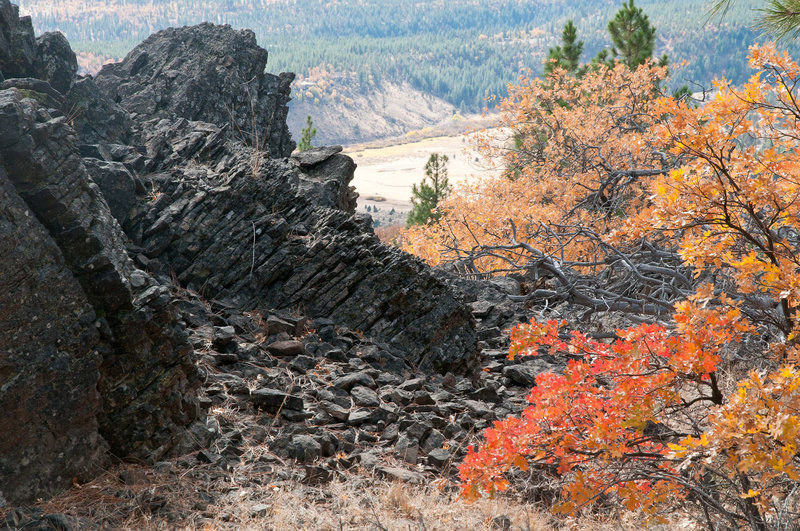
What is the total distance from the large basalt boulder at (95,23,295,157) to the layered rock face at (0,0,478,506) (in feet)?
0.16

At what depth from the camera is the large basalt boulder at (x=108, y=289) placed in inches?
182

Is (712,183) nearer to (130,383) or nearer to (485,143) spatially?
(130,383)

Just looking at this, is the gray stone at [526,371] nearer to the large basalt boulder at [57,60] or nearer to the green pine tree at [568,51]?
the large basalt boulder at [57,60]

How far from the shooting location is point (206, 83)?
42.7ft

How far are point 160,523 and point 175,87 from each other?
34.3 feet

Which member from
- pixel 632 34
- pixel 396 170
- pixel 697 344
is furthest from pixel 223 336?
pixel 396 170

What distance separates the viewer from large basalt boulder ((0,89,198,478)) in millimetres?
4613

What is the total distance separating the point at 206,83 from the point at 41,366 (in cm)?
1004

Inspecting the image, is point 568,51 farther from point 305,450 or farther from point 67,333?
Answer: point 67,333

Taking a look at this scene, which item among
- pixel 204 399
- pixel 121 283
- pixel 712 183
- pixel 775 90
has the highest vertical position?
pixel 775 90

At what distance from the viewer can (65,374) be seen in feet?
14.5

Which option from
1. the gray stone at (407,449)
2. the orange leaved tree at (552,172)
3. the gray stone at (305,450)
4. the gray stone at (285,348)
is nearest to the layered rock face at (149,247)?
the gray stone at (305,450)

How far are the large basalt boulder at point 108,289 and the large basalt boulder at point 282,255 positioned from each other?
2.90 metres

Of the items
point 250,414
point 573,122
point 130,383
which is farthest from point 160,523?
point 573,122
